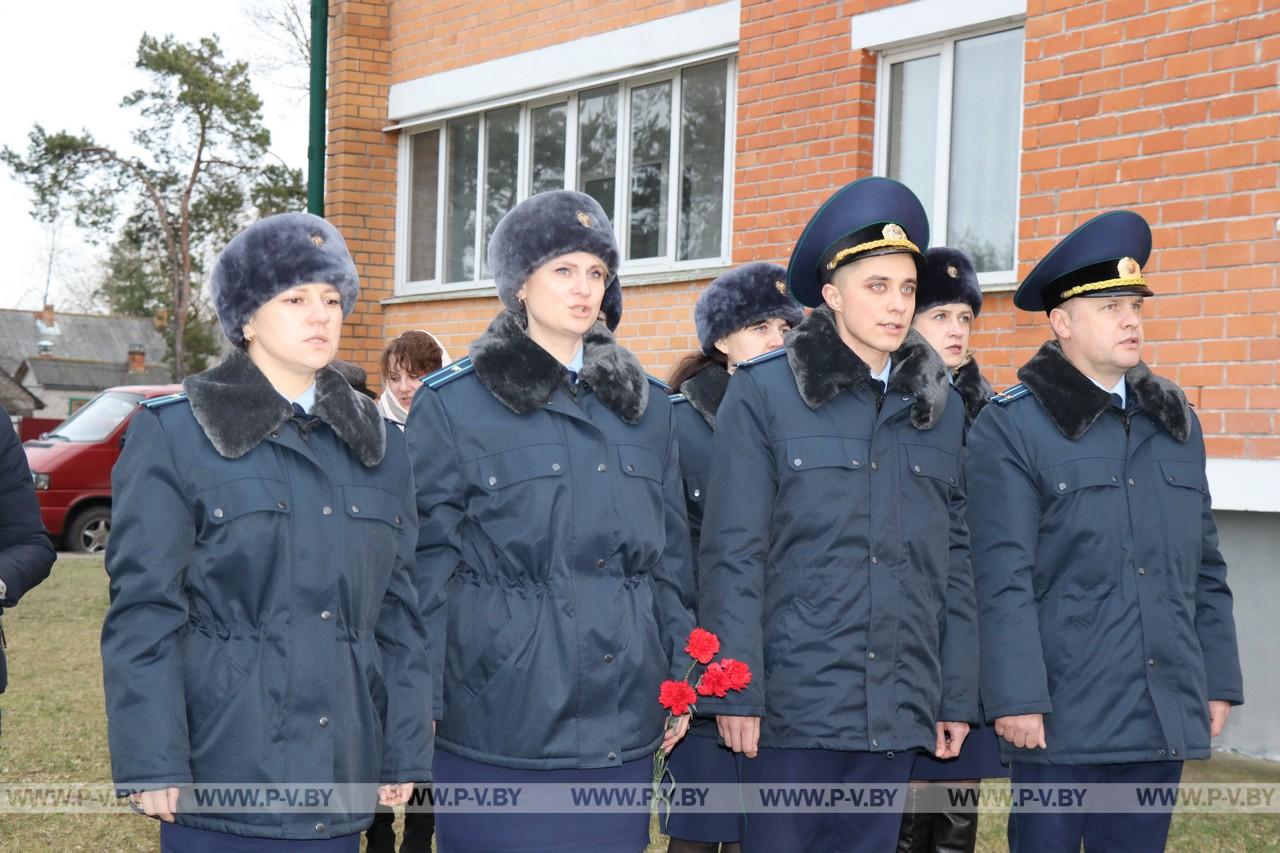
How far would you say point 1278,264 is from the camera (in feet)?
23.5

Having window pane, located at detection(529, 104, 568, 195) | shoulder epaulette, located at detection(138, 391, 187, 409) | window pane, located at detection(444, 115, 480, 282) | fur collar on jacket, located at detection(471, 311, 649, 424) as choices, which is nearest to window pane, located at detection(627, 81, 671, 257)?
window pane, located at detection(529, 104, 568, 195)

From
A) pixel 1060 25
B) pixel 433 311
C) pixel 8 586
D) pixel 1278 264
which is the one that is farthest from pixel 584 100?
pixel 8 586

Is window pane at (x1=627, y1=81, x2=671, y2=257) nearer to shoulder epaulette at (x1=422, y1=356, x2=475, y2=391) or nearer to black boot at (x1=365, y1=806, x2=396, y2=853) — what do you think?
black boot at (x1=365, y1=806, x2=396, y2=853)

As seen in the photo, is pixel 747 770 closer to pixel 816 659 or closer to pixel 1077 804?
pixel 816 659

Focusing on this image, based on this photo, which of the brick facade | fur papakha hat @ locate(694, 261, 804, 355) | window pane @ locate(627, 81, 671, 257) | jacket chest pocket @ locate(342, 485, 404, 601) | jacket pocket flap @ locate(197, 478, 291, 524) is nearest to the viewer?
jacket pocket flap @ locate(197, 478, 291, 524)

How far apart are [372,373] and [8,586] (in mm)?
9772

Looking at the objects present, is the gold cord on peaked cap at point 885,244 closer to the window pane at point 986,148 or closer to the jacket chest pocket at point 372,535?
the jacket chest pocket at point 372,535

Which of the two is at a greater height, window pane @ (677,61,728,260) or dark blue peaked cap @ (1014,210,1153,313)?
window pane @ (677,61,728,260)

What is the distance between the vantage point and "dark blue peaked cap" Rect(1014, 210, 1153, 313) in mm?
4516

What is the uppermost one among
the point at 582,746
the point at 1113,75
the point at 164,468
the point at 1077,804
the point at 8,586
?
the point at 1113,75

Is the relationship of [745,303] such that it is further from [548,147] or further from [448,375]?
[548,147]

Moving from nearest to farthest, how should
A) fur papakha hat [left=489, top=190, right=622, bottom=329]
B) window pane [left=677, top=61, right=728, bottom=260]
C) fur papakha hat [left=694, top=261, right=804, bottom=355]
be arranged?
fur papakha hat [left=489, top=190, right=622, bottom=329] < fur papakha hat [left=694, top=261, right=804, bottom=355] < window pane [left=677, top=61, right=728, bottom=260]

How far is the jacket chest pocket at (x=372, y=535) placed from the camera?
11.2ft

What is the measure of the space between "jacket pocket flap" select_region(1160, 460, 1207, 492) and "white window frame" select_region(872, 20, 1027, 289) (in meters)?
4.39
